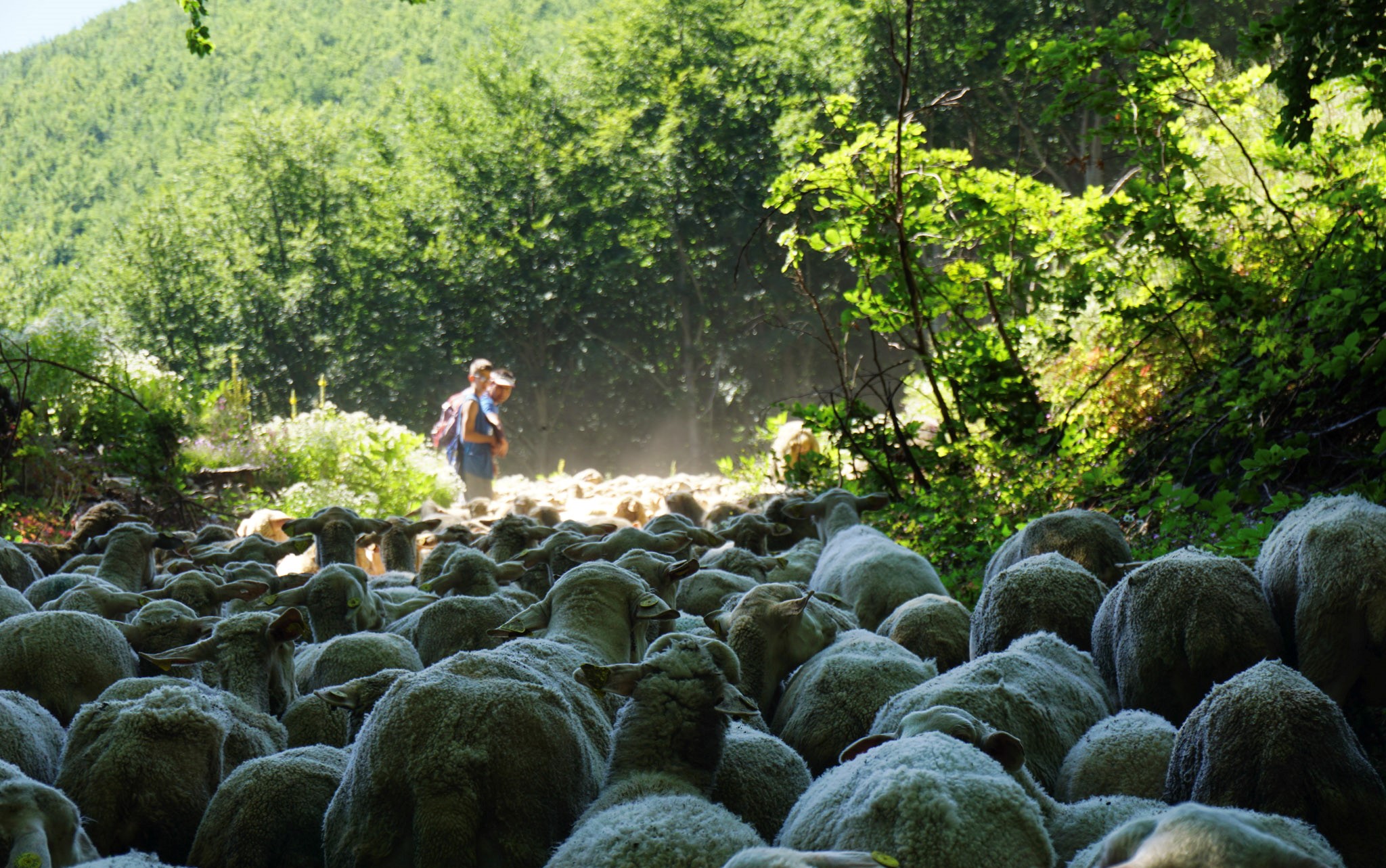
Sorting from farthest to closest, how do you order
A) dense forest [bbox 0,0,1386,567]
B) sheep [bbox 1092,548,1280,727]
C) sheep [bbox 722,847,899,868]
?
dense forest [bbox 0,0,1386,567] → sheep [bbox 1092,548,1280,727] → sheep [bbox 722,847,899,868]

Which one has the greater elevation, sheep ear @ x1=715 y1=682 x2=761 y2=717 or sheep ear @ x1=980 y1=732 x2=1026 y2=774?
sheep ear @ x1=715 y1=682 x2=761 y2=717

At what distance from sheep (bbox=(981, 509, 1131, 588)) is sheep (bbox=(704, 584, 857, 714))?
136 centimetres

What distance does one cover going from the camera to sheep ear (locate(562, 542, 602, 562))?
273 inches

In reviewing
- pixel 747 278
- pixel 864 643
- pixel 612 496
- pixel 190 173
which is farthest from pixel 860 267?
pixel 190 173

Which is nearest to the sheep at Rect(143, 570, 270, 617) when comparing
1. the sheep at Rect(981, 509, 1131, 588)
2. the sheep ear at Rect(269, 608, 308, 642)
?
the sheep ear at Rect(269, 608, 308, 642)

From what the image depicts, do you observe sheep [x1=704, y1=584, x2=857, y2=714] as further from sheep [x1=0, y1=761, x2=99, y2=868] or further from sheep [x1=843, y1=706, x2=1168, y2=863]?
sheep [x1=0, y1=761, x2=99, y2=868]

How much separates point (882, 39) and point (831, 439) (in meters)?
23.8

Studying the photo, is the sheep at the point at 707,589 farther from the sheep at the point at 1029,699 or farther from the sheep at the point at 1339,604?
the sheep at the point at 1339,604

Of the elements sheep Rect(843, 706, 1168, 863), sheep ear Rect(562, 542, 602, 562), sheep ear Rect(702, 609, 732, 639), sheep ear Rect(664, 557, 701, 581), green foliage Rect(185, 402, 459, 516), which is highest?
green foliage Rect(185, 402, 459, 516)

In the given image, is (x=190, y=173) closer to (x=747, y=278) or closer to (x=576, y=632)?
(x=747, y=278)

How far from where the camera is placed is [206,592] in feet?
21.8

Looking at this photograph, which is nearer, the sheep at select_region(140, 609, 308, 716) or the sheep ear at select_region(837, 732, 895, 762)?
the sheep ear at select_region(837, 732, 895, 762)

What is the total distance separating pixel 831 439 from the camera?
10.6 metres

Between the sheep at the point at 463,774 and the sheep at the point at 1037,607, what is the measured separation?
2.24 m
